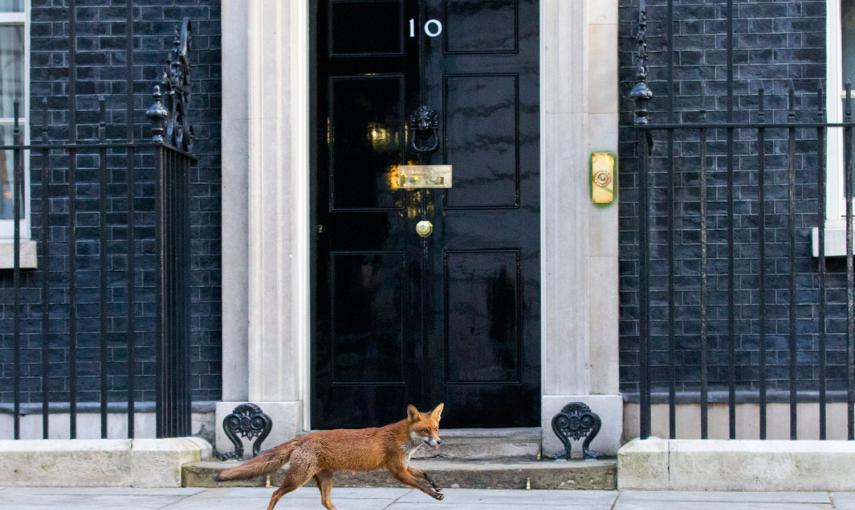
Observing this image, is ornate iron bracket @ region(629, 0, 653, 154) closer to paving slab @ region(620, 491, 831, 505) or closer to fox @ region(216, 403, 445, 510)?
paving slab @ region(620, 491, 831, 505)

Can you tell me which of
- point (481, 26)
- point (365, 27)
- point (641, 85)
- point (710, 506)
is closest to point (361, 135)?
point (365, 27)

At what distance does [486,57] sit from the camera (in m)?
8.91

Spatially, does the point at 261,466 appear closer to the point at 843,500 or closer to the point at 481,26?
the point at 843,500

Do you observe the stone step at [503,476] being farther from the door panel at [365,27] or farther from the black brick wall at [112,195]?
the door panel at [365,27]

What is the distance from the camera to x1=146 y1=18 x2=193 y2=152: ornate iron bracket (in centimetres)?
820

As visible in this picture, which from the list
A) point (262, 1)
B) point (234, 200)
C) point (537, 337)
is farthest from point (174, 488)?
point (262, 1)

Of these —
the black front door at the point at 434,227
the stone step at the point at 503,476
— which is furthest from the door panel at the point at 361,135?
the stone step at the point at 503,476

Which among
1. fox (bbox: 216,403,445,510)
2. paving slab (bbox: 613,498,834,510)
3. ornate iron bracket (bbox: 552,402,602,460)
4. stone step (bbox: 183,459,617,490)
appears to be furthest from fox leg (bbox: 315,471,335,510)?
ornate iron bracket (bbox: 552,402,602,460)

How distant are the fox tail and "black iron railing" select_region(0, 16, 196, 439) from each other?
176cm

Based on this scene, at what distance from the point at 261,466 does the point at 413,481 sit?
71 centimetres

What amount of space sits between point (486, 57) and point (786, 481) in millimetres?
3089

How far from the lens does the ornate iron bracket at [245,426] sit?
8570mm

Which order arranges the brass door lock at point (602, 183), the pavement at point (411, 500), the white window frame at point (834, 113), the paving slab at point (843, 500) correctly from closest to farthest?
the paving slab at point (843, 500)
the pavement at point (411, 500)
the brass door lock at point (602, 183)
the white window frame at point (834, 113)

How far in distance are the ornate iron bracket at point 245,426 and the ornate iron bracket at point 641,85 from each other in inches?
109
